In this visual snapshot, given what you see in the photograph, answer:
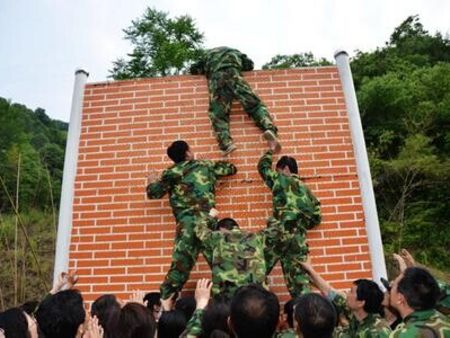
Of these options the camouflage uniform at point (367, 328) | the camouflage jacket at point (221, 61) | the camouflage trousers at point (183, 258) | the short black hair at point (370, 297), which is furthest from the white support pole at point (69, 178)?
the short black hair at point (370, 297)

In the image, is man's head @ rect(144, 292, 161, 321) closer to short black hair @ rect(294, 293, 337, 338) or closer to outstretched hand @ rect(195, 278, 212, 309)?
outstretched hand @ rect(195, 278, 212, 309)

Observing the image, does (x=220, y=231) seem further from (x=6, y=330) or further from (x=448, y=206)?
(x=448, y=206)

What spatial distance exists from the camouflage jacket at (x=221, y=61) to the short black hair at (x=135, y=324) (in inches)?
131

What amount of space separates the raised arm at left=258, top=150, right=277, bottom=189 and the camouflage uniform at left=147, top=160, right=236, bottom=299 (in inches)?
11.9

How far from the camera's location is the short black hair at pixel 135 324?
2.27 m

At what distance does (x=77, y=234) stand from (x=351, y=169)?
2.85 meters

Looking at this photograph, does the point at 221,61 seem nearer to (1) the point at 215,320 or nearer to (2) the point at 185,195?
(2) the point at 185,195

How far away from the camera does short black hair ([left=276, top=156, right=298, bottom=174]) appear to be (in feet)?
15.0

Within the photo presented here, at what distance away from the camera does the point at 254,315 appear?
2.13 meters

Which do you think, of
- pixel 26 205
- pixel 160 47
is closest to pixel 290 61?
pixel 160 47

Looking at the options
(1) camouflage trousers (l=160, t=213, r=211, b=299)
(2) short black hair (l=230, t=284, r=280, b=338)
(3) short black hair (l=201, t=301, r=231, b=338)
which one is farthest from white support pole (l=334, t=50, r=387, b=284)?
(2) short black hair (l=230, t=284, r=280, b=338)

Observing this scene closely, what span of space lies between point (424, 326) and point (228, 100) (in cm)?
324

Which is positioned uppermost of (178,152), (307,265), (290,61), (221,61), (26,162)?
(290,61)

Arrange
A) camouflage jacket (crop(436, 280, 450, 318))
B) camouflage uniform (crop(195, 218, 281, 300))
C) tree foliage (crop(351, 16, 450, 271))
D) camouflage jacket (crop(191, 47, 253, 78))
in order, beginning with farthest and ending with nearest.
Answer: tree foliage (crop(351, 16, 450, 271)) → camouflage jacket (crop(191, 47, 253, 78)) → camouflage uniform (crop(195, 218, 281, 300)) → camouflage jacket (crop(436, 280, 450, 318))
